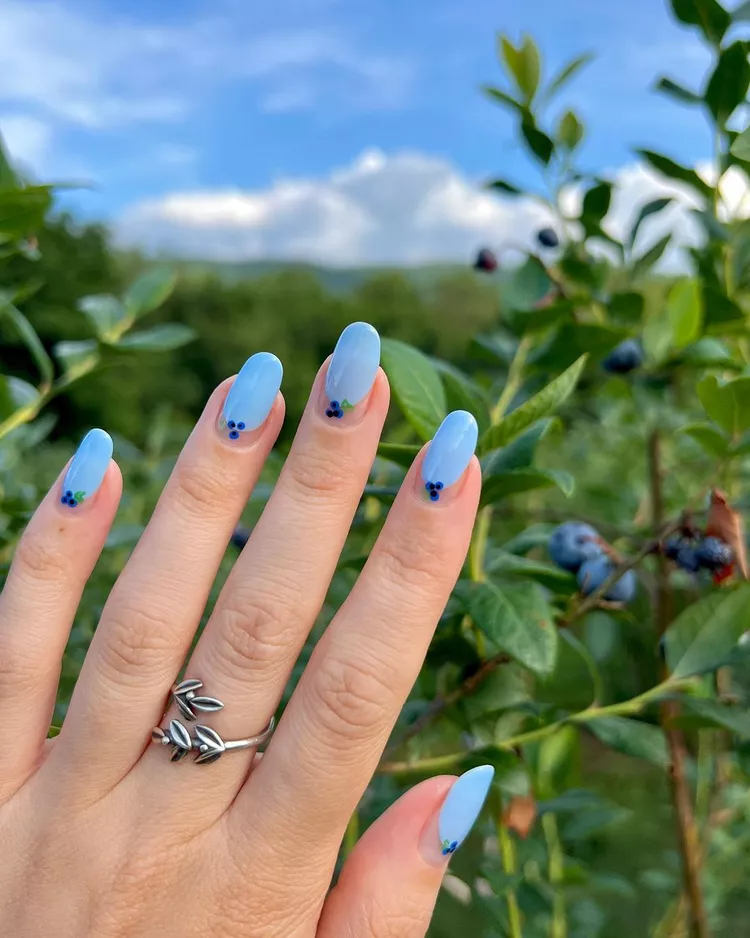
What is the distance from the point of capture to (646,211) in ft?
3.90

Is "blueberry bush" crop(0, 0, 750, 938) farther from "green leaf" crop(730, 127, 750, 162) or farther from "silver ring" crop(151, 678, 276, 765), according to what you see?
"silver ring" crop(151, 678, 276, 765)

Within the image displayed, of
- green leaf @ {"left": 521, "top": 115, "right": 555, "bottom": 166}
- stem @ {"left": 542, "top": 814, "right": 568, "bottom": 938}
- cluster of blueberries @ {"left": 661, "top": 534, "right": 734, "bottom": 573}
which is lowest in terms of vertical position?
stem @ {"left": 542, "top": 814, "right": 568, "bottom": 938}

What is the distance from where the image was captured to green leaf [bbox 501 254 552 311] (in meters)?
1.10

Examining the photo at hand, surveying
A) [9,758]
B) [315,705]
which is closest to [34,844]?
[9,758]

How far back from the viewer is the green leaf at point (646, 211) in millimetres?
1165

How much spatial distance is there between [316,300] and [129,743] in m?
30.9

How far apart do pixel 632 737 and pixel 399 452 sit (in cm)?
39

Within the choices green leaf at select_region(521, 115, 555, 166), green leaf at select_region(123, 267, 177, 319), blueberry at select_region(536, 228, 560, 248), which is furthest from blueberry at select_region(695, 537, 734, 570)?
green leaf at select_region(123, 267, 177, 319)

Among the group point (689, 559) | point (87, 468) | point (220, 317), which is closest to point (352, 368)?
point (87, 468)

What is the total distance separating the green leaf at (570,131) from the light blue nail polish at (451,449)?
2.33ft

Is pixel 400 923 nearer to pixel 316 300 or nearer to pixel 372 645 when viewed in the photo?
pixel 372 645

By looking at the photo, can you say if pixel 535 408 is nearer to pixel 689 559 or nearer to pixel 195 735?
pixel 689 559

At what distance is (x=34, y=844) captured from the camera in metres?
0.81

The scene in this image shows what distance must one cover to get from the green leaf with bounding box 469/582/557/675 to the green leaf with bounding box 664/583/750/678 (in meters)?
0.21
